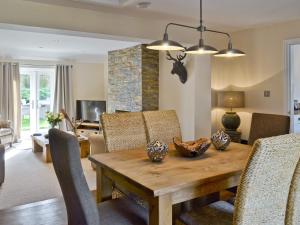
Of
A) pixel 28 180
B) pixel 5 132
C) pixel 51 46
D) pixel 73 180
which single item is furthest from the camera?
pixel 51 46

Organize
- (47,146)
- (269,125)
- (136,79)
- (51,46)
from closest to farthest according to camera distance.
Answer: (269,125) < (47,146) < (136,79) < (51,46)

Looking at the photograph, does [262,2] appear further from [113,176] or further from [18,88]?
[18,88]

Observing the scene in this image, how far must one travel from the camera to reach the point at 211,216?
190cm

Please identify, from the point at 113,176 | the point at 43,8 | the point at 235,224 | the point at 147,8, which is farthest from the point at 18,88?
the point at 235,224

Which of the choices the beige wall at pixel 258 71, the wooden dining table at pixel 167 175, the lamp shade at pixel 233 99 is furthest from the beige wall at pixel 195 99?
the wooden dining table at pixel 167 175

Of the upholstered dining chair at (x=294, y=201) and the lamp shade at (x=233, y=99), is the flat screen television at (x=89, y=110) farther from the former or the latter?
the upholstered dining chair at (x=294, y=201)

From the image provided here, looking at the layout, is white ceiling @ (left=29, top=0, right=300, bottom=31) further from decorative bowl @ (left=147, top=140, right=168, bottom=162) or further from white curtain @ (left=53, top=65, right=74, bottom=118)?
white curtain @ (left=53, top=65, right=74, bottom=118)

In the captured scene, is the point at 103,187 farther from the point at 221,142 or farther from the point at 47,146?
the point at 47,146

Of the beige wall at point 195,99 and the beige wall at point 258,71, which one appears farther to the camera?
the beige wall at point 195,99

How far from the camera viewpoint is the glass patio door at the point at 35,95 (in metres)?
8.34

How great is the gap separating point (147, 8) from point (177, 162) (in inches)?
88.8

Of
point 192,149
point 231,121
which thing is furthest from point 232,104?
point 192,149

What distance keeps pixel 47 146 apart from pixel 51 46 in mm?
2530

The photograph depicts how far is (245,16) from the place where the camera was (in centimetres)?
418
